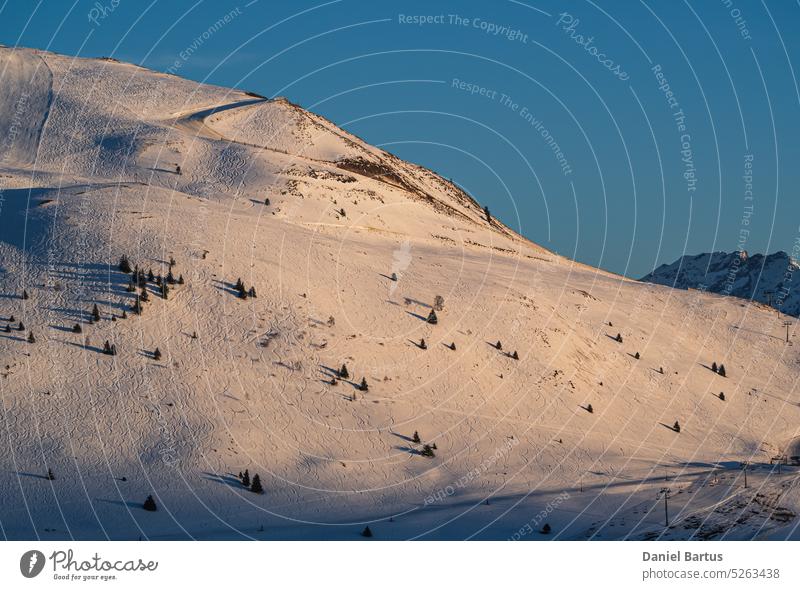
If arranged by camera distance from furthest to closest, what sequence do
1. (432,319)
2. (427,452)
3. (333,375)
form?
1. (432,319)
2. (333,375)
3. (427,452)

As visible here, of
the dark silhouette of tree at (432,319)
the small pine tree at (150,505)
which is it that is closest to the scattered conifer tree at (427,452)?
the dark silhouette of tree at (432,319)

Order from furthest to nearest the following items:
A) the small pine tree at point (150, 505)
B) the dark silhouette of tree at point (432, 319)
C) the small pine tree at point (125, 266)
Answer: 1. the dark silhouette of tree at point (432, 319)
2. the small pine tree at point (125, 266)
3. the small pine tree at point (150, 505)

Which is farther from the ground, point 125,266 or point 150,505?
point 125,266

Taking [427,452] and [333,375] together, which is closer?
[427,452]

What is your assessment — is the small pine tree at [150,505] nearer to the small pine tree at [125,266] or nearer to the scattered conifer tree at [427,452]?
the scattered conifer tree at [427,452]

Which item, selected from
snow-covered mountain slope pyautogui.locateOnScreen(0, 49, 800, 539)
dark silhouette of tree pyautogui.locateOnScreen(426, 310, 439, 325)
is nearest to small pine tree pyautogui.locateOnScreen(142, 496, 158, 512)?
snow-covered mountain slope pyautogui.locateOnScreen(0, 49, 800, 539)

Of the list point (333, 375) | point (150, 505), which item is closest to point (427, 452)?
point (333, 375)

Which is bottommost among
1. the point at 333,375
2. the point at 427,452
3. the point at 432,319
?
the point at 427,452

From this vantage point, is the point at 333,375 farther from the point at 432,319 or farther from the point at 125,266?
Answer: the point at 125,266

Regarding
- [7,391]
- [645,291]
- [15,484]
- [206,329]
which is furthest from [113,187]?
[645,291]
